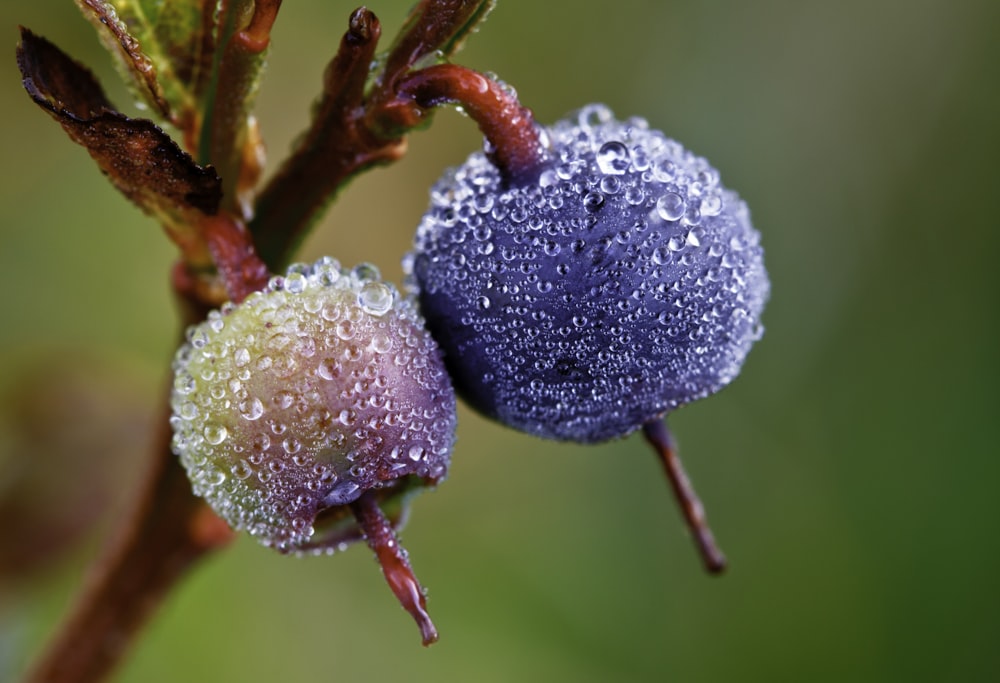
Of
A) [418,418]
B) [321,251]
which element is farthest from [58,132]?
[418,418]

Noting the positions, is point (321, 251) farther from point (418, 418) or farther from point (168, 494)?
point (418, 418)

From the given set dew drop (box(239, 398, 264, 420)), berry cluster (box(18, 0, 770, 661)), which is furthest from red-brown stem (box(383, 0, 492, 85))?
dew drop (box(239, 398, 264, 420))

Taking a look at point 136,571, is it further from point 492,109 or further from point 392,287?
point 492,109

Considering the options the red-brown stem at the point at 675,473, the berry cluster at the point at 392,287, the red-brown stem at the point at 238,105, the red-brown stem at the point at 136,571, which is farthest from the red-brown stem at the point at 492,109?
the red-brown stem at the point at 136,571

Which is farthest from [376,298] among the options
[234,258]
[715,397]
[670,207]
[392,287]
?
[715,397]

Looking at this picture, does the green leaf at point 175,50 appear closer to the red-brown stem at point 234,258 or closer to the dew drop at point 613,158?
the red-brown stem at point 234,258

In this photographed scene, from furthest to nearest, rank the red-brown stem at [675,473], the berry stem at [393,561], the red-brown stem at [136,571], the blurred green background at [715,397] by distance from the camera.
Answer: the blurred green background at [715,397]
the red-brown stem at [136,571]
the red-brown stem at [675,473]
the berry stem at [393,561]
